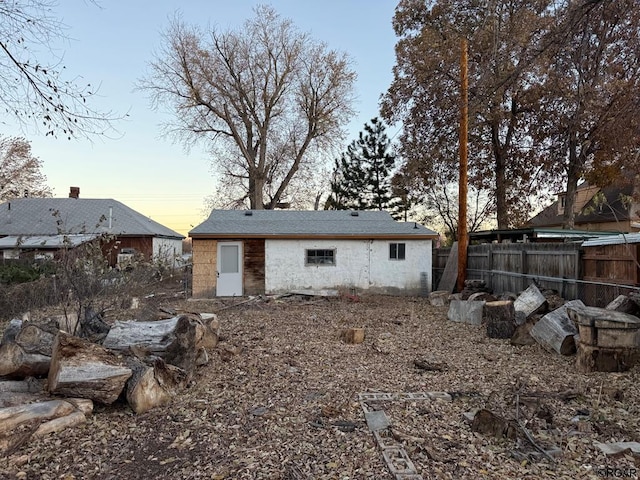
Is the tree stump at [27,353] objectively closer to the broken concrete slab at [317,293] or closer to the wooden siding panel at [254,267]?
the wooden siding panel at [254,267]

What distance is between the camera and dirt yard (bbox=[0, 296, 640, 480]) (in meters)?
2.97

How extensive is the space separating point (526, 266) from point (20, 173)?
3317cm

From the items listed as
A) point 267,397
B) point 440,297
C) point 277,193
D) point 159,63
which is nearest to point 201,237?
point 440,297

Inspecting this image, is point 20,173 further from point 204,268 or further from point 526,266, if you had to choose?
point 526,266

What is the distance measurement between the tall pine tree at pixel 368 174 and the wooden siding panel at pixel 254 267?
14274mm

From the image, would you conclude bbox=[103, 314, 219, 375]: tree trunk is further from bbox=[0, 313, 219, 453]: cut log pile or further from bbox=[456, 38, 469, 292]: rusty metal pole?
bbox=[456, 38, 469, 292]: rusty metal pole

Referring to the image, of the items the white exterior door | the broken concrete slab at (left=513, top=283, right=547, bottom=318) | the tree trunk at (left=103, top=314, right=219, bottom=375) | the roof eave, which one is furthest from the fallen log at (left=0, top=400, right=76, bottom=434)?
the white exterior door

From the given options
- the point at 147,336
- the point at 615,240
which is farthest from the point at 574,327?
the point at 147,336

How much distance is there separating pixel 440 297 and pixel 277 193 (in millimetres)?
15604

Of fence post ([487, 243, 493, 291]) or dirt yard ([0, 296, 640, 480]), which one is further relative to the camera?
fence post ([487, 243, 493, 291])

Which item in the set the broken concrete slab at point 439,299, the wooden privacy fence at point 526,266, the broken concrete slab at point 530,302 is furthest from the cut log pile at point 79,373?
the broken concrete slab at point 439,299

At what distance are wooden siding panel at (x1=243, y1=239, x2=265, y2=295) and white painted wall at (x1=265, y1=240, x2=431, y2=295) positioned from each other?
170 mm

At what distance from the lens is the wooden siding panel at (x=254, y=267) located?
43.2ft

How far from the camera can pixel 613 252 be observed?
6.79 metres
